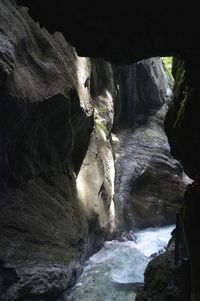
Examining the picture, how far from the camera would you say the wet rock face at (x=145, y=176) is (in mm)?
16938

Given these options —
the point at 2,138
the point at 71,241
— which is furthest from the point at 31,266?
the point at 2,138

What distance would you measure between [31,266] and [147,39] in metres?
5.16

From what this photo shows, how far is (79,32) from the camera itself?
4586 mm

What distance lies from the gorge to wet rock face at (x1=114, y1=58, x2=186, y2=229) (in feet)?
0.54

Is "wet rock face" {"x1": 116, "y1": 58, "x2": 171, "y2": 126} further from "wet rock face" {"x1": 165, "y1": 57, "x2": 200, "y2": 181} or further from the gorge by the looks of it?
"wet rock face" {"x1": 165, "y1": 57, "x2": 200, "y2": 181}

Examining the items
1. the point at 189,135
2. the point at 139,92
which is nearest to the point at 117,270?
the point at 189,135

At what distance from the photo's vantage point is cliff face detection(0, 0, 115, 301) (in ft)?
24.1

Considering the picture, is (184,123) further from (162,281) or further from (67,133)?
(67,133)

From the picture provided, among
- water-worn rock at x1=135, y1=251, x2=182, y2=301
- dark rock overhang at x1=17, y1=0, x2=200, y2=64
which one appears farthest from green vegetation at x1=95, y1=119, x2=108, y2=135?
dark rock overhang at x1=17, y1=0, x2=200, y2=64

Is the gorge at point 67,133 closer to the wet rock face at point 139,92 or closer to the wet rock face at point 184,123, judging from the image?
the wet rock face at point 184,123

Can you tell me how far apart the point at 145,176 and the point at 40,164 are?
9591 millimetres

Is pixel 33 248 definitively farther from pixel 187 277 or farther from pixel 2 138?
pixel 187 277

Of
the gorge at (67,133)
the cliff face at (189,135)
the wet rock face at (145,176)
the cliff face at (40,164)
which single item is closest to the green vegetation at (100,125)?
the gorge at (67,133)

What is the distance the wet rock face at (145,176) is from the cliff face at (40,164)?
4.37m
